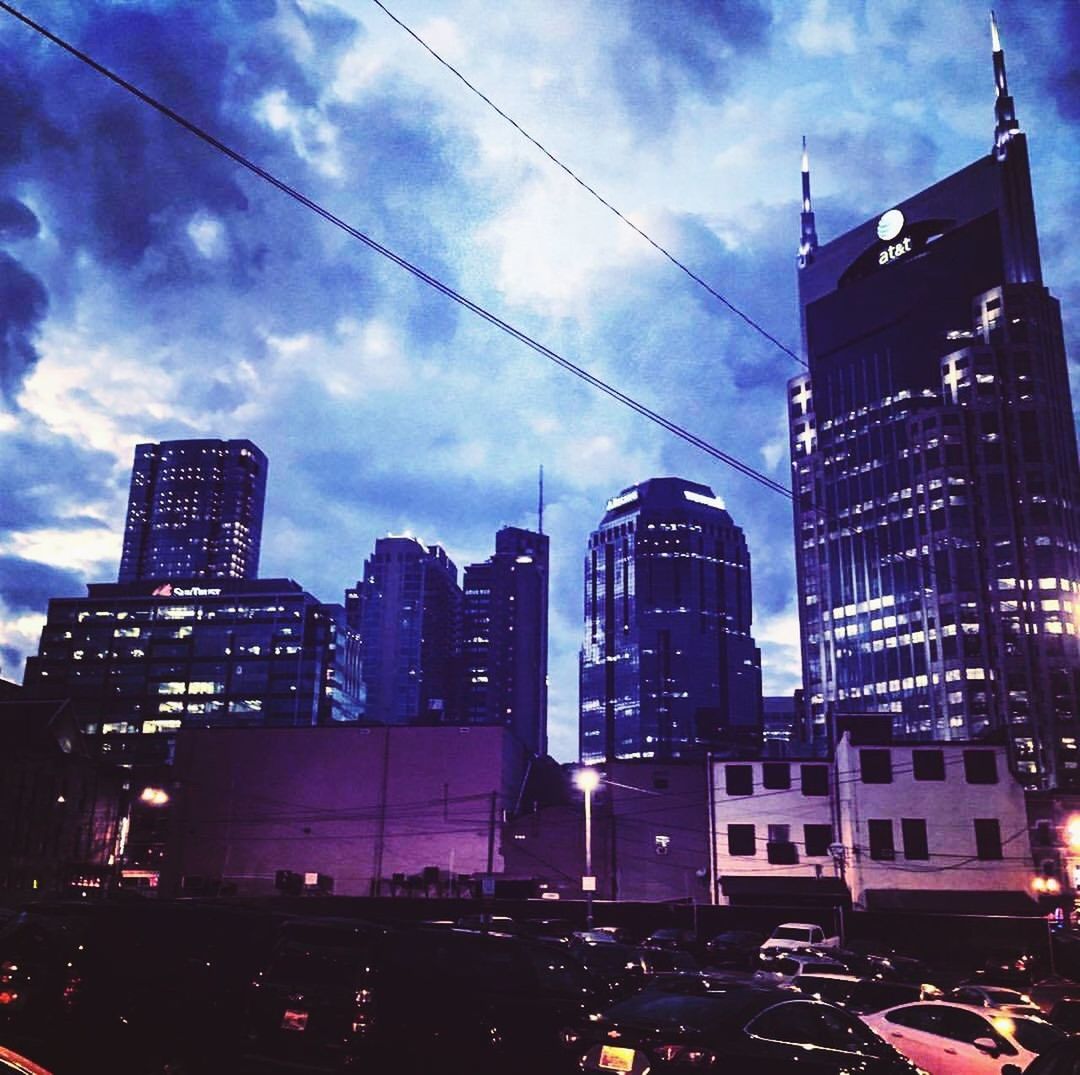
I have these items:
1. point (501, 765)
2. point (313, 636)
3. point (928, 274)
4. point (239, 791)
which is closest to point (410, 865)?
point (501, 765)

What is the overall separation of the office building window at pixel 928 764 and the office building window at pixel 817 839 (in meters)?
5.83

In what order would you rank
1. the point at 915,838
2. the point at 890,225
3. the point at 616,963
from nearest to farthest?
1. the point at 616,963
2. the point at 915,838
3. the point at 890,225

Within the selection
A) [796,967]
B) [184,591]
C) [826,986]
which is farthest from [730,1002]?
[184,591]

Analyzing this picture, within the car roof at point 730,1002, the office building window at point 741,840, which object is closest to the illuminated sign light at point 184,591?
the office building window at point 741,840

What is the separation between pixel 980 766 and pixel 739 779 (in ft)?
43.1

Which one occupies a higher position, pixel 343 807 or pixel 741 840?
pixel 343 807

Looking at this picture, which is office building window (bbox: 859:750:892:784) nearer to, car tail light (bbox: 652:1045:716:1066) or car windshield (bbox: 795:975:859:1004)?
car windshield (bbox: 795:975:859:1004)

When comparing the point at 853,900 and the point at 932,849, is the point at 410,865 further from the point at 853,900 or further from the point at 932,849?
the point at 932,849

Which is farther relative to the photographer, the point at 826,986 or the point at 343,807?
the point at 343,807

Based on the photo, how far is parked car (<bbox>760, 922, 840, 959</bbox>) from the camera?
34.8 m

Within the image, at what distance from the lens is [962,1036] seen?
13.8m

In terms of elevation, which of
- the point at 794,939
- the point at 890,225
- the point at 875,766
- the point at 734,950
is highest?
the point at 890,225

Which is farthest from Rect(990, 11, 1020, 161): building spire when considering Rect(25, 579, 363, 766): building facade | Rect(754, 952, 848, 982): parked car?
Rect(754, 952, 848, 982): parked car

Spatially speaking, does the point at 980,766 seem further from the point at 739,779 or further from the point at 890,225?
Result: the point at 890,225
